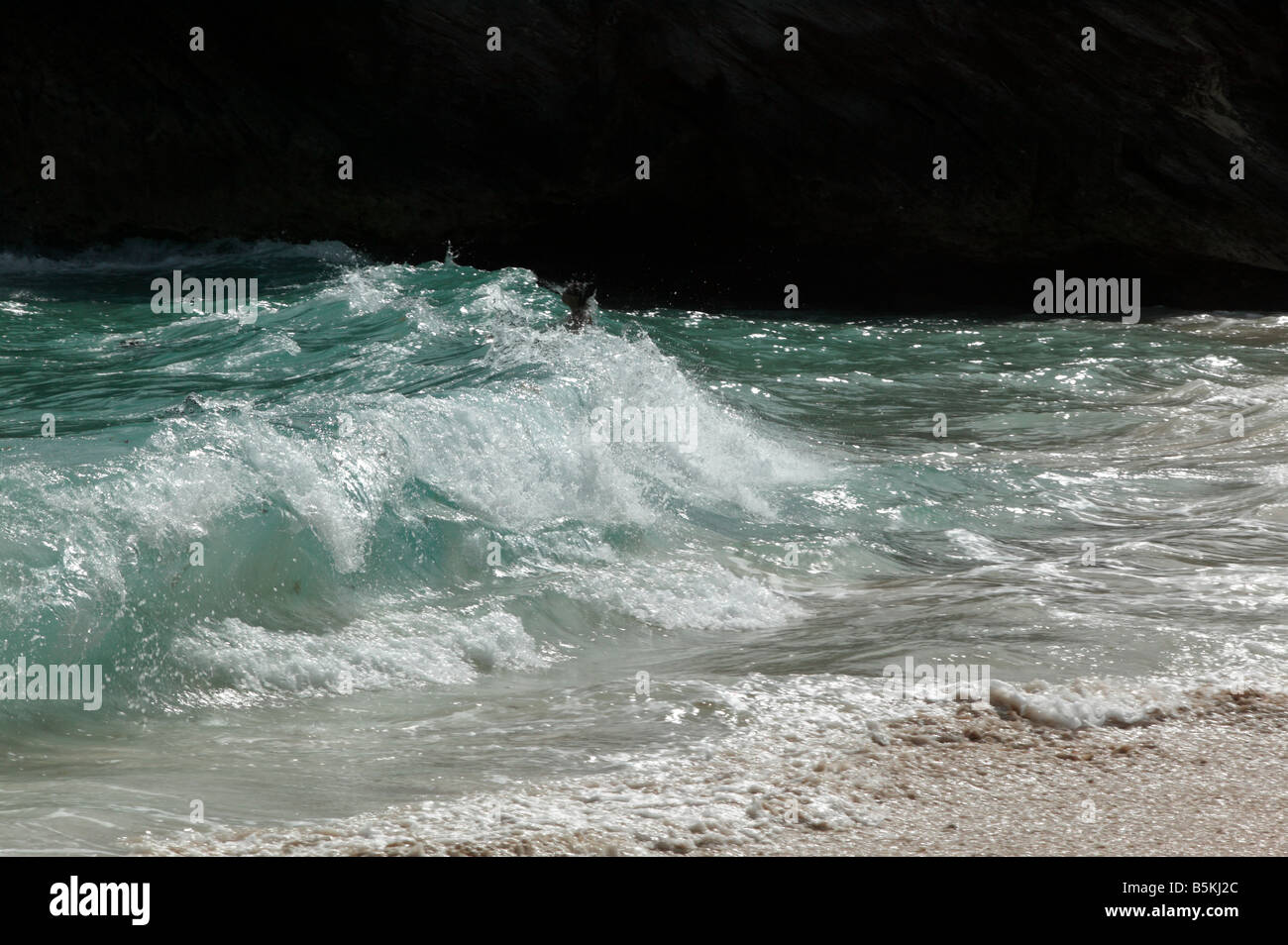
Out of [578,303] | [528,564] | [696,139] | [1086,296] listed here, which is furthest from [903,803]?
[1086,296]

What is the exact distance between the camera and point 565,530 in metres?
5.66

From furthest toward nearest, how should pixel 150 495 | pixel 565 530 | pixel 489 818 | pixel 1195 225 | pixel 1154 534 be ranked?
pixel 1195 225 → pixel 1154 534 → pixel 565 530 → pixel 150 495 → pixel 489 818

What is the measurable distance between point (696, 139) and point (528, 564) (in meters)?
10.3

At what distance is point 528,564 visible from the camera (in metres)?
5.32

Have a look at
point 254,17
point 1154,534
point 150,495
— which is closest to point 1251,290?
point 1154,534

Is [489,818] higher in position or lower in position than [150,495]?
lower

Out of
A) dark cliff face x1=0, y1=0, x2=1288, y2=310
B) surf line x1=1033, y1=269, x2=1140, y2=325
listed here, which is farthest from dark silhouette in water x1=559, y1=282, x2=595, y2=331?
surf line x1=1033, y1=269, x2=1140, y2=325

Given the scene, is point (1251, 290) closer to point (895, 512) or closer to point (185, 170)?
point (895, 512)

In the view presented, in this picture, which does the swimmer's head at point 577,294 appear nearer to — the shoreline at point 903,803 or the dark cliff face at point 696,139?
the dark cliff face at point 696,139

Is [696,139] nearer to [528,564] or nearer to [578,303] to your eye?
[578,303]

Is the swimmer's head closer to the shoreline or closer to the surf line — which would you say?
the surf line

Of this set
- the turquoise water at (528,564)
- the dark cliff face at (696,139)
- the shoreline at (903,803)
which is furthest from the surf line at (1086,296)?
the shoreline at (903,803)
